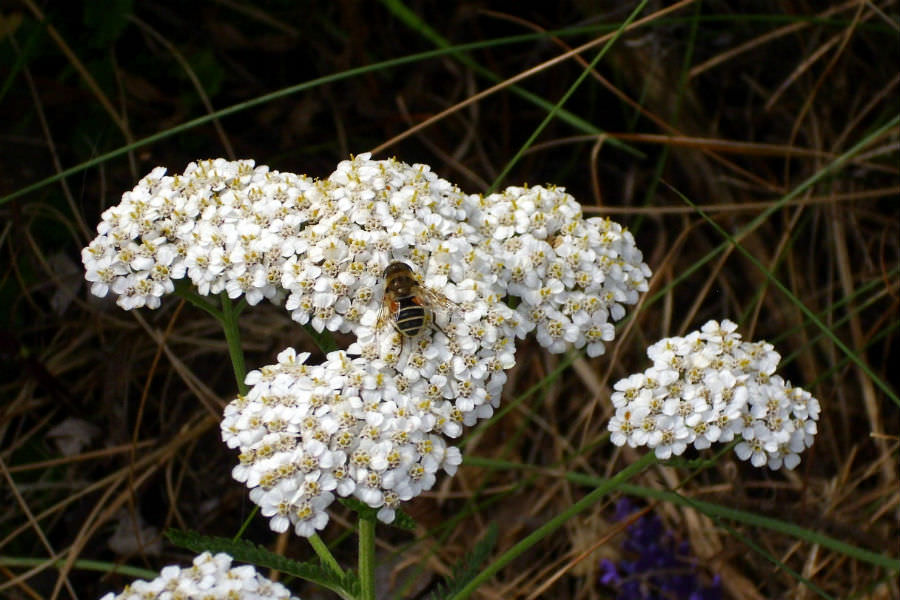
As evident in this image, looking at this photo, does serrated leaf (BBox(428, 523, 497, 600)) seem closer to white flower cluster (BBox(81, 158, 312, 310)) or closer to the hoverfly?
the hoverfly

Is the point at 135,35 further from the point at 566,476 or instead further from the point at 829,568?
the point at 829,568

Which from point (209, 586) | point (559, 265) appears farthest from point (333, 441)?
point (559, 265)

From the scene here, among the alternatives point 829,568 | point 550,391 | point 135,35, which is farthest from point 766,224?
point 135,35

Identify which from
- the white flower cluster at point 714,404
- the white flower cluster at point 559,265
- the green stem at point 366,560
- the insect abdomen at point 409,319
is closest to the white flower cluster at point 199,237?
the insect abdomen at point 409,319

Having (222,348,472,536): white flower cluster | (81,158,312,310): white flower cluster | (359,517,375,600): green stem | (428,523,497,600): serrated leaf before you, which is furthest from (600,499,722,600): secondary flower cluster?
(81,158,312,310): white flower cluster

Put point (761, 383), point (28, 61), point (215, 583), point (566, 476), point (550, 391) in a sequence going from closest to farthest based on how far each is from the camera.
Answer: point (215, 583) < point (761, 383) < point (566, 476) < point (28, 61) < point (550, 391)
